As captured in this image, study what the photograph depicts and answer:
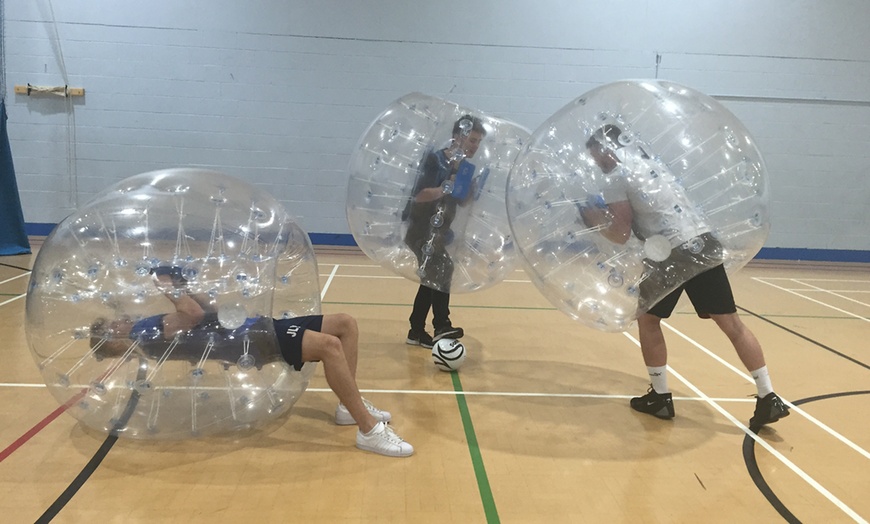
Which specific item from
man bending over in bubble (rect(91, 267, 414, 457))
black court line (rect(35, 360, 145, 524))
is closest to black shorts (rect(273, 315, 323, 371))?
man bending over in bubble (rect(91, 267, 414, 457))

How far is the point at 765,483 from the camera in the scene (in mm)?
2732

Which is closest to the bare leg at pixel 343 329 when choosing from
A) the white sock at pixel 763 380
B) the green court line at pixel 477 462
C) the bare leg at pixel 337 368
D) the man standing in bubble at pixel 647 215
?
the bare leg at pixel 337 368

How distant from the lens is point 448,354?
3.88m

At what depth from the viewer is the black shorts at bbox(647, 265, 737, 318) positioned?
3.06 metres

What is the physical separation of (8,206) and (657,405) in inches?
285

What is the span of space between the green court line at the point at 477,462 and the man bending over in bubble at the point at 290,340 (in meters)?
0.30

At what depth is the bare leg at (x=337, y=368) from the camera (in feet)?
9.20

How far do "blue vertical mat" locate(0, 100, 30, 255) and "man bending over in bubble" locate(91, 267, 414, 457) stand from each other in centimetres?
581

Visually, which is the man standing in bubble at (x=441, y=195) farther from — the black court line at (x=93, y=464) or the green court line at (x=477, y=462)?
the black court line at (x=93, y=464)

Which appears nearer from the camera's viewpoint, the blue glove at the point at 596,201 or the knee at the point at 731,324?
the blue glove at the point at 596,201

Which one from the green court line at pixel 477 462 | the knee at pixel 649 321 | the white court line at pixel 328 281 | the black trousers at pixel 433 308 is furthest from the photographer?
the white court line at pixel 328 281

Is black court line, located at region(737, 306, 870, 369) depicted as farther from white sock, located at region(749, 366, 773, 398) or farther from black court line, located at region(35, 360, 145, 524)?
black court line, located at region(35, 360, 145, 524)

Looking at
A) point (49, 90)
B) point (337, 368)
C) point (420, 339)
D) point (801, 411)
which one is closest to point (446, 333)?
→ point (420, 339)

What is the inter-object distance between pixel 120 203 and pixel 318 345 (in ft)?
3.47
